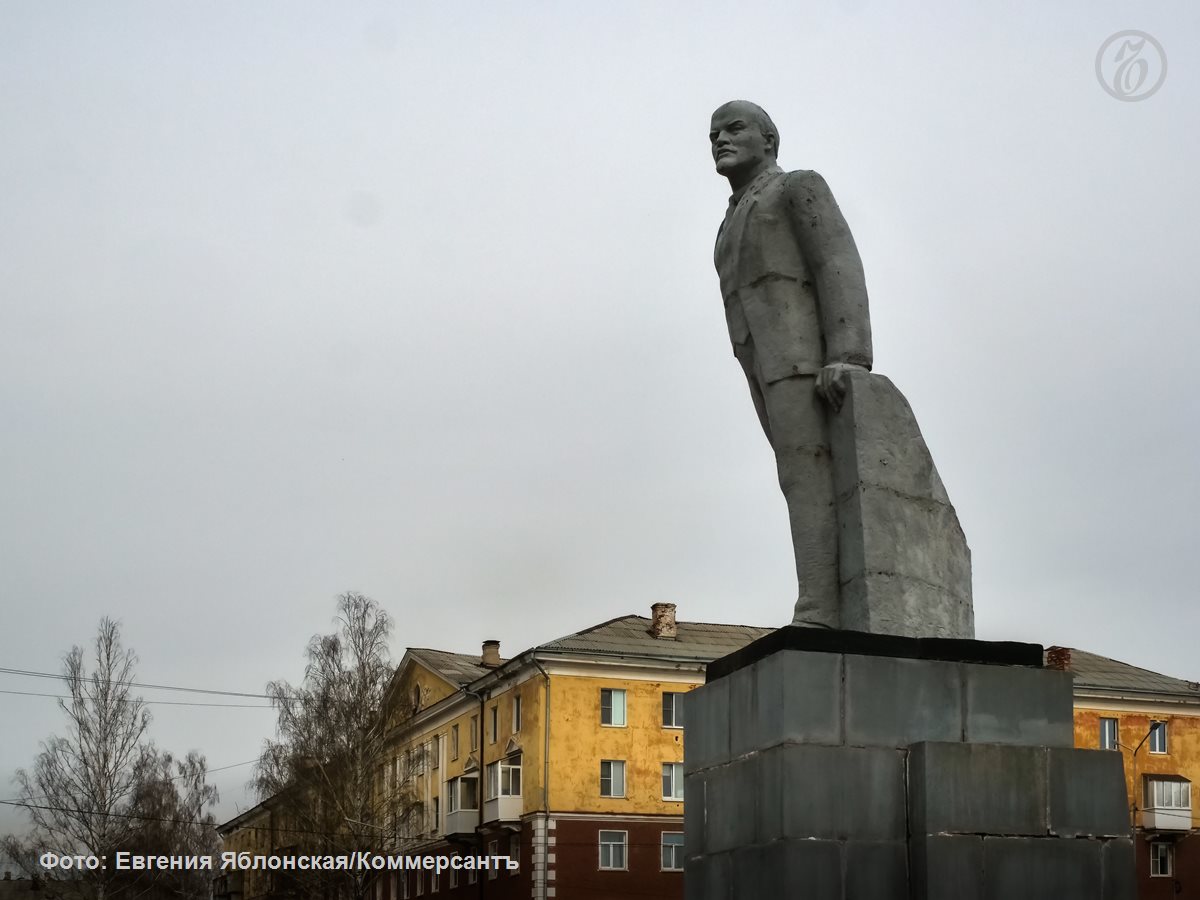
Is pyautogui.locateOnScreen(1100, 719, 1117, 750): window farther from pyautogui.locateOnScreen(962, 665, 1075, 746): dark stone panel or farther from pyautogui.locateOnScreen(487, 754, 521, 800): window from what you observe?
pyautogui.locateOnScreen(962, 665, 1075, 746): dark stone panel

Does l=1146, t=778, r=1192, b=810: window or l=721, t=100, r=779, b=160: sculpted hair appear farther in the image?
l=1146, t=778, r=1192, b=810: window

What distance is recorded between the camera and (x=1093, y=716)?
5603 centimetres

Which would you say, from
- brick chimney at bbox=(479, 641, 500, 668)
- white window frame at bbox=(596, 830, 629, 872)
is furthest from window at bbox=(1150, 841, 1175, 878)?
brick chimney at bbox=(479, 641, 500, 668)

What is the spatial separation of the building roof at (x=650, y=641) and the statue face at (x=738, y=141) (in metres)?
42.9

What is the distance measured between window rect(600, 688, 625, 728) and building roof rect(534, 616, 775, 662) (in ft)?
4.20

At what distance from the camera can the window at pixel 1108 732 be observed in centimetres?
5581

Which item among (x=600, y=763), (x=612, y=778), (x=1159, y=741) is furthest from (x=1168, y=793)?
(x=600, y=763)

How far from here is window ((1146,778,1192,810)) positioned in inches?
2143

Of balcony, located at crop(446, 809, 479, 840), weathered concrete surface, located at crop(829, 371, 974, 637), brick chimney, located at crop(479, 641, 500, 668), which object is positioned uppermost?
brick chimney, located at crop(479, 641, 500, 668)

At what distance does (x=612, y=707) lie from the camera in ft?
173

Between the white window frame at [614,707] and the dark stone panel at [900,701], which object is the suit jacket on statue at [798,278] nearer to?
the dark stone panel at [900,701]

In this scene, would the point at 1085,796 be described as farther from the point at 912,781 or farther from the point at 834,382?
the point at 834,382

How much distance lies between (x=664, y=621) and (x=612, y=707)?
15.6 ft

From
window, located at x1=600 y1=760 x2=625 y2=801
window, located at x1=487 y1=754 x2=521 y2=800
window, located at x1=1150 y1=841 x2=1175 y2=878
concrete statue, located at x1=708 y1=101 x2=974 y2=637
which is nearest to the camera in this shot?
concrete statue, located at x1=708 y1=101 x2=974 y2=637
